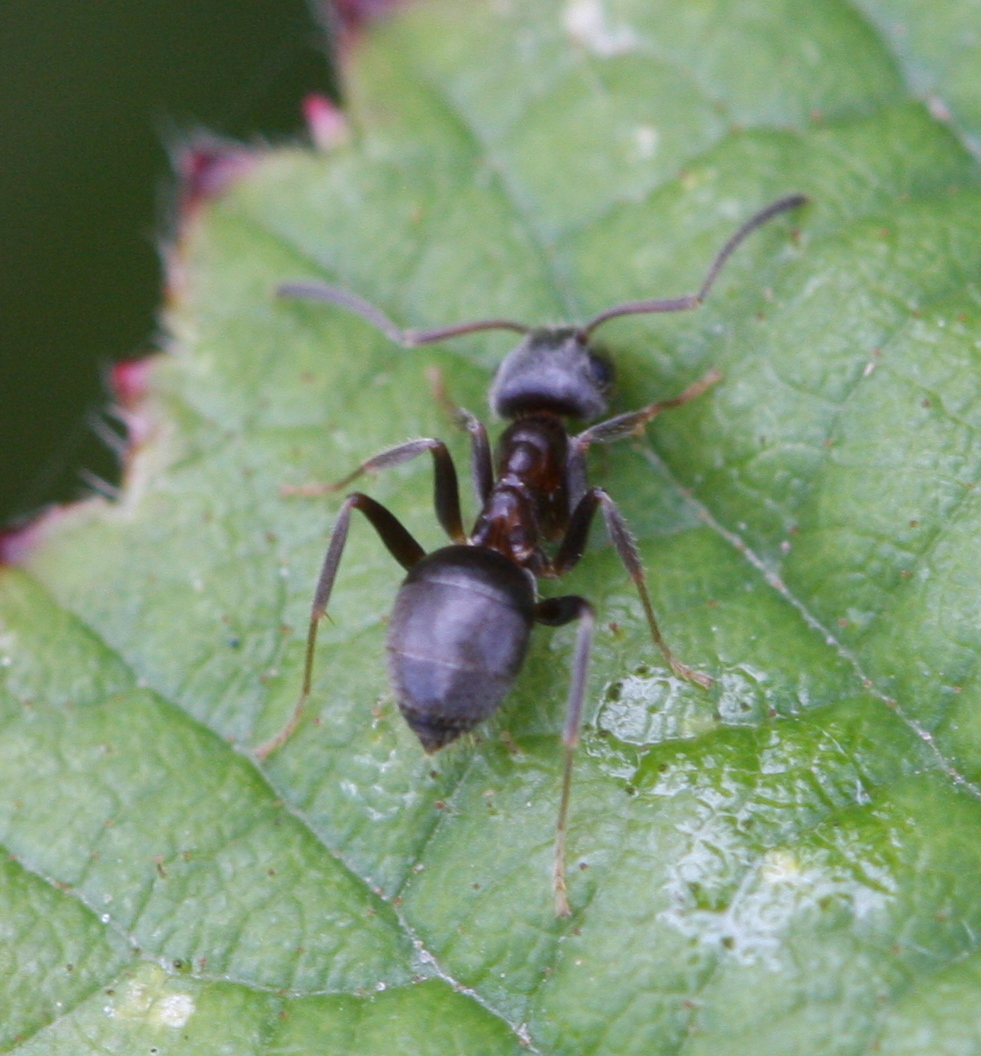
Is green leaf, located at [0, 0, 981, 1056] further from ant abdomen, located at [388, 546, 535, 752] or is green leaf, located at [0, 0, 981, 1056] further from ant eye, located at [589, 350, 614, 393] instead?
ant abdomen, located at [388, 546, 535, 752]

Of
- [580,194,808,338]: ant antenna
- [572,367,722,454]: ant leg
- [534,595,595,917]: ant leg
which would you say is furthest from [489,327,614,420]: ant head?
[534,595,595,917]: ant leg

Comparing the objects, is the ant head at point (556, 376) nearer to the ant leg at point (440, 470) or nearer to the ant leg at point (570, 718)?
the ant leg at point (440, 470)

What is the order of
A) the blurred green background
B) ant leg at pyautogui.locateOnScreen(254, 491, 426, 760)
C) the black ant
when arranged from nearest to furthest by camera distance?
1. the black ant
2. ant leg at pyautogui.locateOnScreen(254, 491, 426, 760)
3. the blurred green background

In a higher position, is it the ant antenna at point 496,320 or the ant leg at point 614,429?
the ant antenna at point 496,320

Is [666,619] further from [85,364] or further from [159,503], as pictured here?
[85,364]

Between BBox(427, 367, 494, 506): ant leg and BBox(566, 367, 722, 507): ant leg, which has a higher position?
BBox(427, 367, 494, 506): ant leg

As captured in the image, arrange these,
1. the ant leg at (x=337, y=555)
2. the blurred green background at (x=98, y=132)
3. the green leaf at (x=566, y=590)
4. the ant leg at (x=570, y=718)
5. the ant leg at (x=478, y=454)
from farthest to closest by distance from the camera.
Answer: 1. the blurred green background at (x=98, y=132)
2. the ant leg at (x=478, y=454)
3. the ant leg at (x=337, y=555)
4. the ant leg at (x=570, y=718)
5. the green leaf at (x=566, y=590)

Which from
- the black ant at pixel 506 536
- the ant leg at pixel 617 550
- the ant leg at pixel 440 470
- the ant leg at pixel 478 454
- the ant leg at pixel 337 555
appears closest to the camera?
the black ant at pixel 506 536

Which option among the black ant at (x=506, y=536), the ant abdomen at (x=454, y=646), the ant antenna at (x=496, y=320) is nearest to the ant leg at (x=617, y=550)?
the black ant at (x=506, y=536)

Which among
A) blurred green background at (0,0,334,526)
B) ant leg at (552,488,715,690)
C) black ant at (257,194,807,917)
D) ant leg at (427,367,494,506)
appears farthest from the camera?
blurred green background at (0,0,334,526)
